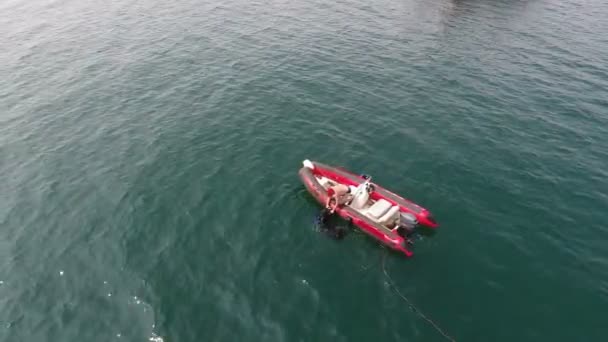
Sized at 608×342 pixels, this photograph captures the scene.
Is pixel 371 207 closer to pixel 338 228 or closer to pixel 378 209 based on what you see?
pixel 378 209

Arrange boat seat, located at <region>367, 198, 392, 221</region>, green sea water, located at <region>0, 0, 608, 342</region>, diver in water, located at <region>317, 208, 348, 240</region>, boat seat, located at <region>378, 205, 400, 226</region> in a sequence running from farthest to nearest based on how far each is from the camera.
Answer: boat seat, located at <region>367, 198, 392, 221</region> → boat seat, located at <region>378, 205, 400, 226</region> → diver in water, located at <region>317, 208, 348, 240</region> → green sea water, located at <region>0, 0, 608, 342</region>

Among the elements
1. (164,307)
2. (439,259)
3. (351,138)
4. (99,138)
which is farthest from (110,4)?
(439,259)

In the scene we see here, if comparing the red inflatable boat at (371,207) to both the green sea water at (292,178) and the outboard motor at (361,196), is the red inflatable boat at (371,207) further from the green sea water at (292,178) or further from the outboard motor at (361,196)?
the green sea water at (292,178)

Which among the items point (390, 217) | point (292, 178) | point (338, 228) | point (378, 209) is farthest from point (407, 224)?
point (292, 178)

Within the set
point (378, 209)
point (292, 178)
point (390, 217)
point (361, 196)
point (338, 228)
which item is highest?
point (361, 196)

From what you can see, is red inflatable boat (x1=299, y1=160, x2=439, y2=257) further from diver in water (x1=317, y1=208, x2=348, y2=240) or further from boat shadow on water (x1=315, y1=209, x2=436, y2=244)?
diver in water (x1=317, y1=208, x2=348, y2=240)

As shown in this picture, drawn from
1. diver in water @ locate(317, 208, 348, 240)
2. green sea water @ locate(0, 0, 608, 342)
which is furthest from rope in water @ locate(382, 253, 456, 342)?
diver in water @ locate(317, 208, 348, 240)

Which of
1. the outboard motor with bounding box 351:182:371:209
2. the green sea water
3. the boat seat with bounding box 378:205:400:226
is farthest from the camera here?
the outboard motor with bounding box 351:182:371:209

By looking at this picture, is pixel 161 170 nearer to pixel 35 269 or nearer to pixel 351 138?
pixel 35 269
